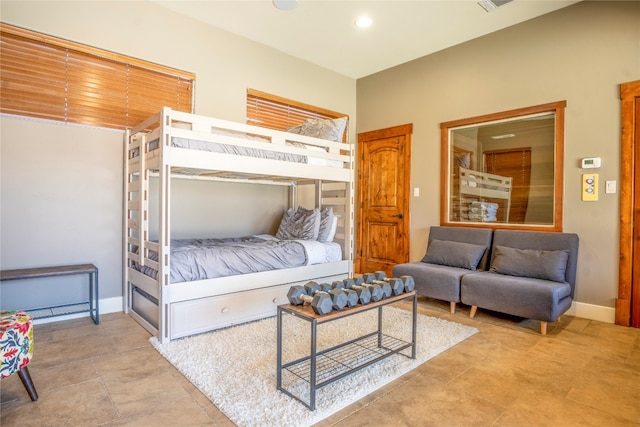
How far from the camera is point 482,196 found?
13.7 feet

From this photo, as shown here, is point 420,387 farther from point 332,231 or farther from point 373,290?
point 332,231

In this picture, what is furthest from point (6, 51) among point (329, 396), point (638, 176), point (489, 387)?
point (638, 176)

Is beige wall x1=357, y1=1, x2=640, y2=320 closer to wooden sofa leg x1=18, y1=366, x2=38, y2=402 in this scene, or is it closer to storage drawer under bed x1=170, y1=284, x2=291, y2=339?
storage drawer under bed x1=170, y1=284, x2=291, y2=339

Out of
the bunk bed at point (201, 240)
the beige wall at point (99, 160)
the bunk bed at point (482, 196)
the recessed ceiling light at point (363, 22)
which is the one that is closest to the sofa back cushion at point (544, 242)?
the bunk bed at point (482, 196)

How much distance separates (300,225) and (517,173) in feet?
8.05

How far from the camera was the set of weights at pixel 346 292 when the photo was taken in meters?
1.84

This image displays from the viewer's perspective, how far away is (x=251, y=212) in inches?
171

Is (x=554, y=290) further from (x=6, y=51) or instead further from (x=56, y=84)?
(x=6, y=51)

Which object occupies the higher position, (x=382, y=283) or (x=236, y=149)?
A: (x=236, y=149)

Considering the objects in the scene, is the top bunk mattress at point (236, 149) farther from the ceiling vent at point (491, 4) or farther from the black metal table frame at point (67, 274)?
the ceiling vent at point (491, 4)

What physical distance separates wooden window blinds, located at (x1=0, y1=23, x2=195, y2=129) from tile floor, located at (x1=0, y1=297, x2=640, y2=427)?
185 centimetres

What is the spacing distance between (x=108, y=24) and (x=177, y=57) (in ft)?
2.10

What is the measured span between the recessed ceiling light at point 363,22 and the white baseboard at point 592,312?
3552mm

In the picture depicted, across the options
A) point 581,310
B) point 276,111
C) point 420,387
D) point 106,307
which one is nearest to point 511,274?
point 581,310
